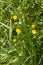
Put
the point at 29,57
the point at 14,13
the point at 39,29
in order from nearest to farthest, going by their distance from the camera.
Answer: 1. the point at 29,57
2. the point at 39,29
3. the point at 14,13

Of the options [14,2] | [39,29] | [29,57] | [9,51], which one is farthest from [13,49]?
[14,2]

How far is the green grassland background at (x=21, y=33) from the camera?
7.33 feet

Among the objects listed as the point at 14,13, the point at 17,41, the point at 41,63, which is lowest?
the point at 41,63

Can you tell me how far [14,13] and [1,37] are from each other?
30 cm

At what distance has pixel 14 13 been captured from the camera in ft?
8.32

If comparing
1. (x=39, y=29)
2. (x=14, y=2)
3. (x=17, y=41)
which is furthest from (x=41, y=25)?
(x=14, y=2)

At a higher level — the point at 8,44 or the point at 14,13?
the point at 14,13

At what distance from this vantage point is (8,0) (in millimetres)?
2689

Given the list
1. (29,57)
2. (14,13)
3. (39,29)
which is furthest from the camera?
(14,13)

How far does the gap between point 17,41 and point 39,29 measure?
258mm

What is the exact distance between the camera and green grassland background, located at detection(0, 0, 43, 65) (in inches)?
88.0

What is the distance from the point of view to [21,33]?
2.33m

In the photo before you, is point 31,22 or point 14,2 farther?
point 14,2

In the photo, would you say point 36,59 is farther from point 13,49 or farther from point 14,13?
point 14,13
